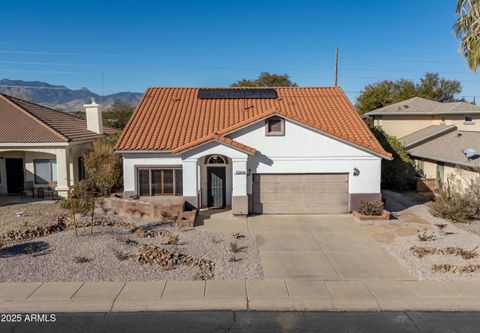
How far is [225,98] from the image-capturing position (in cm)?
2300

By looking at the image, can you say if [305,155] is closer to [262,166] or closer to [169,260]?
[262,166]

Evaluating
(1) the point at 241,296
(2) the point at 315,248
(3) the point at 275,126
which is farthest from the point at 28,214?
(2) the point at 315,248

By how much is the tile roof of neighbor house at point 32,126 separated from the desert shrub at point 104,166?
150 cm

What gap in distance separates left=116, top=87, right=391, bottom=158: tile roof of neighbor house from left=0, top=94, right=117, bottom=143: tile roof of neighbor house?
4590 millimetres

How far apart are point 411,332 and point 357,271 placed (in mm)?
3151

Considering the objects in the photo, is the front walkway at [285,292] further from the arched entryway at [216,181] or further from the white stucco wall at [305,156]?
the arched entryway at [216,181]

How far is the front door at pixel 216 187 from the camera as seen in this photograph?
18.6 metres

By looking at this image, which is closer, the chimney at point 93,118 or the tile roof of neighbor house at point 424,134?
the tile roof of neighbor house at point 424,134

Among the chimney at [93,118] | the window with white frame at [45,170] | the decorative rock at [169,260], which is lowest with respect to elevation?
the decorative rock at [169,260]

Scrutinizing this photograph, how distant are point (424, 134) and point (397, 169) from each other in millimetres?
6444

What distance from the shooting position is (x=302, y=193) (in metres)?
18.0

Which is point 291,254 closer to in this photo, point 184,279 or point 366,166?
point 184,279

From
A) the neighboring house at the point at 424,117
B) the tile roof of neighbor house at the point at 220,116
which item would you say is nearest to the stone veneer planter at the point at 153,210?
the tile roof of neighbor house at the point at 220,116

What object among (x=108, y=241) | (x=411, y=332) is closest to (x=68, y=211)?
(x=108, y=241)
